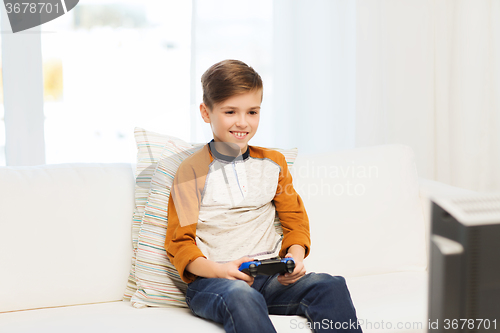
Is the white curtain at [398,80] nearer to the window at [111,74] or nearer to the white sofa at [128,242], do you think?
the window at [111,74]

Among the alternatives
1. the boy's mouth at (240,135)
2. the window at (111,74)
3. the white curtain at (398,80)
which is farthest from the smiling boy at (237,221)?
the white curtain at (398,80)

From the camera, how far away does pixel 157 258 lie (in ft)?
3.98

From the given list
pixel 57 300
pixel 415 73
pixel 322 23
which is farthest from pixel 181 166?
pixel 415 73

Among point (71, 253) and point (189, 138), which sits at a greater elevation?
point (189, 138)

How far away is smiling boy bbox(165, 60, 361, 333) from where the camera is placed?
1.06m

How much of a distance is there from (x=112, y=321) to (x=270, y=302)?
38 cm

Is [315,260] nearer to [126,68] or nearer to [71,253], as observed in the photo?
[71,253]

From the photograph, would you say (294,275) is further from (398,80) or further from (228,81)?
(398,80)

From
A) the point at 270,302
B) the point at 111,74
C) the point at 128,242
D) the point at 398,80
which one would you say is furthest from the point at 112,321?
the point at 398,80

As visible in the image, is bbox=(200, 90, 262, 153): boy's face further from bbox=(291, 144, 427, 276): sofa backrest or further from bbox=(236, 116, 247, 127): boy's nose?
bbox=(291, 144, 427, 276): sofa backrest

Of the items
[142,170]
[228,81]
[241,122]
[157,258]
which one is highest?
[228,81]

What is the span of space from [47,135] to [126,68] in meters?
0.48

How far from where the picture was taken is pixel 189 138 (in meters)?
2.07

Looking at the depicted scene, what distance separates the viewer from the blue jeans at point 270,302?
964 millimetres
